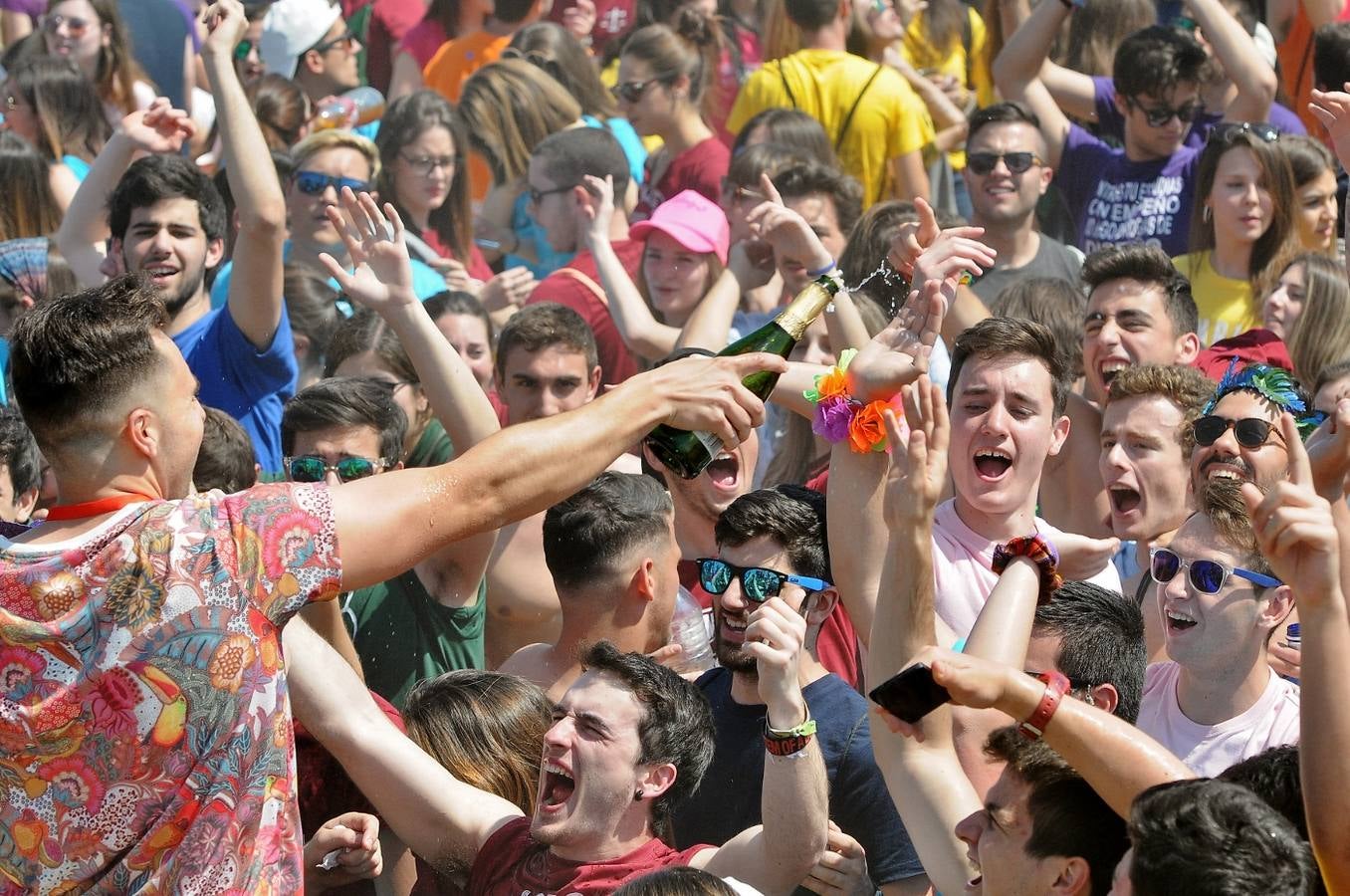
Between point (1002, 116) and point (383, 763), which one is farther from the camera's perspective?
point (1002, 116)

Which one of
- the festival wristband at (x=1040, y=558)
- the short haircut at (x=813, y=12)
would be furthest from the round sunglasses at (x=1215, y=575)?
the short haircut at (x=813, y=12)

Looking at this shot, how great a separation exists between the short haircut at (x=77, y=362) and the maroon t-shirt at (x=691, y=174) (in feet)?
17.6

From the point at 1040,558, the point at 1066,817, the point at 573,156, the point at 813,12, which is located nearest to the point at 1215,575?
the point at 1040,558

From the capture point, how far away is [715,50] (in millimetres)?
9539

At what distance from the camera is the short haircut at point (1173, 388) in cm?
518

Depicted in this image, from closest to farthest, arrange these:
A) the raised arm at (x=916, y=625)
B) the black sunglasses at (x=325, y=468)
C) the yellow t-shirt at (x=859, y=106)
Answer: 1. the raised arm at (x=916, y=625)
2. the black sunglasses at (x=325, y=468)
3. the yellow t-shirt at (x=859, y=106)

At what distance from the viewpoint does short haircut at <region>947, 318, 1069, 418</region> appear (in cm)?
483

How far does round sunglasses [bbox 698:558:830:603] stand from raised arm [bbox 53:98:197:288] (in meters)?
2.81

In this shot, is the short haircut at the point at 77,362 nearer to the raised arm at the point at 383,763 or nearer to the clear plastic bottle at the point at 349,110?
the raised arm at the point at 383,763

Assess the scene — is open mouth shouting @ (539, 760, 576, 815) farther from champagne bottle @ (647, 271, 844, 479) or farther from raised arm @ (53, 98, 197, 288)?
raised arm @ (53, 98, 197, 288)

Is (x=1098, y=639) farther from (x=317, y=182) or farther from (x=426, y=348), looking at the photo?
(x=317, y=182)

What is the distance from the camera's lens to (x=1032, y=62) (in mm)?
8117

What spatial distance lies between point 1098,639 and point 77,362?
2.13 meters

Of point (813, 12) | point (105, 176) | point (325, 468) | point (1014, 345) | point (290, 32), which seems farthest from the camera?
point (290, 32)
